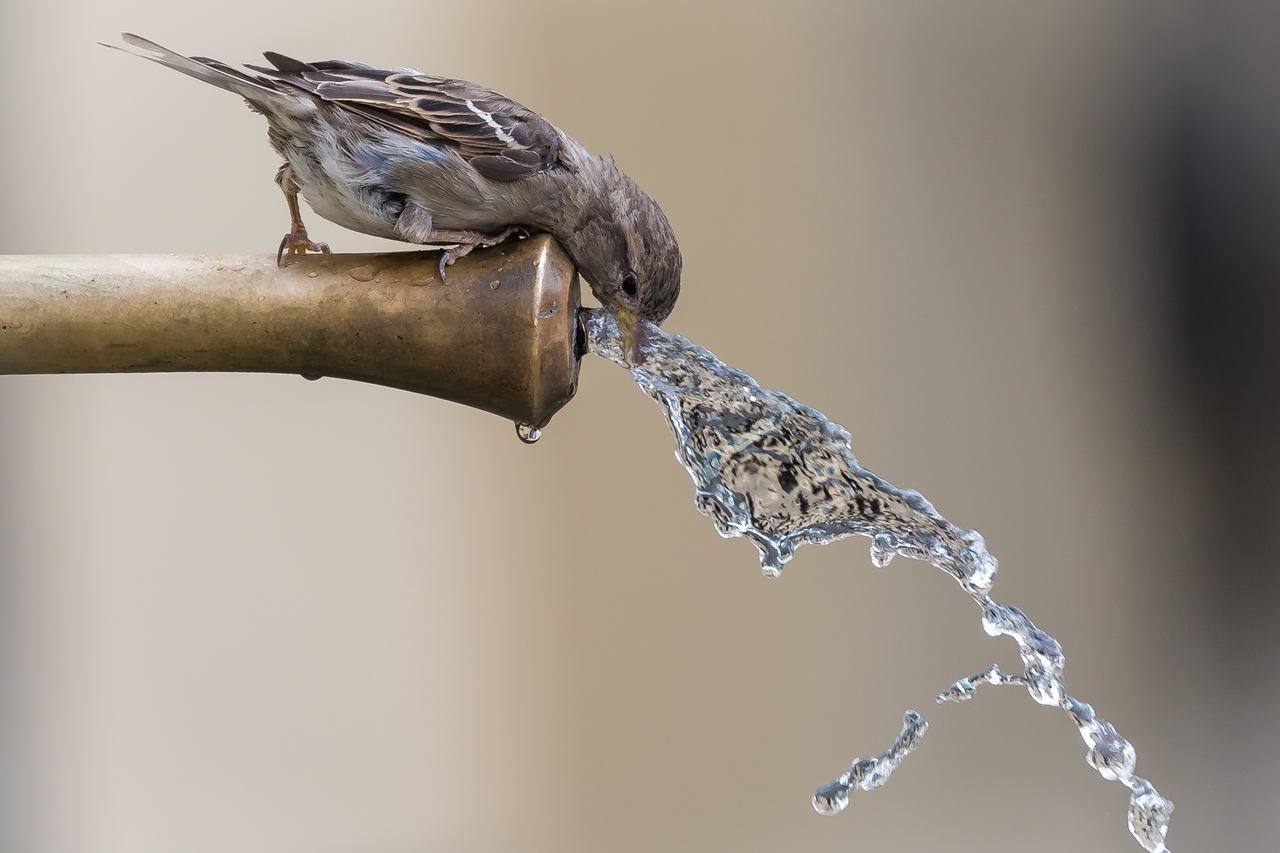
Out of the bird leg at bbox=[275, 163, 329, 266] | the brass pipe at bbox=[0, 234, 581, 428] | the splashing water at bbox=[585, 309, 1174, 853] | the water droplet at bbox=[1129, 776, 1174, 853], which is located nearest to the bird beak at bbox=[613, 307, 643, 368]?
the splashing water at bbox=[585, 309, 1174, 853]

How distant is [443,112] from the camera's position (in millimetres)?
594

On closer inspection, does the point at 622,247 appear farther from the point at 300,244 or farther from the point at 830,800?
the point at 830,800

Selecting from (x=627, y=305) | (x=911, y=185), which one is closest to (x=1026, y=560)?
(x=911, y=185)

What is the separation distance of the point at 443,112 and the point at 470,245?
4.4 inches

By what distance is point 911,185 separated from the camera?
4.46 ft

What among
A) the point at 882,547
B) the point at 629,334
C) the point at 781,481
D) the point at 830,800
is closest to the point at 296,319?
the point at 629,334

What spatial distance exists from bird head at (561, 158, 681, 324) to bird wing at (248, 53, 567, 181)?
46 mm

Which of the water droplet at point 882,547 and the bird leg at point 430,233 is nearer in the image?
the bird leg at point 430,233

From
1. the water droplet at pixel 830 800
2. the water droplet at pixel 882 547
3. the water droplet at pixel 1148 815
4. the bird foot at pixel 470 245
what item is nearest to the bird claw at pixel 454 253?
the bird foot at pixel 470 245

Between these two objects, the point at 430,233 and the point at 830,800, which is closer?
the point at 430,233

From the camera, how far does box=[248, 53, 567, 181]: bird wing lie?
58cm

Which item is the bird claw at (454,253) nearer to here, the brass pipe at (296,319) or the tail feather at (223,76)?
the brass pipe at (296,319)

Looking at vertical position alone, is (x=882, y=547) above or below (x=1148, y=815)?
above

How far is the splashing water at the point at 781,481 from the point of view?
624 millimetres
